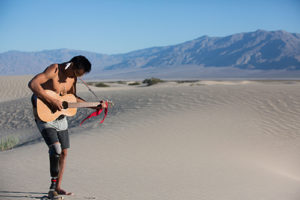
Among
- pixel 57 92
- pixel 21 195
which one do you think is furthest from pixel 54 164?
pixel 57 92

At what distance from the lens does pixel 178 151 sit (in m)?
7.64

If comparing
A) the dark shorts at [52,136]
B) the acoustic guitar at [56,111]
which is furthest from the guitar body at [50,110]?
the dark shorts at [52,136]

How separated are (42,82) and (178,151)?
409 centimetres

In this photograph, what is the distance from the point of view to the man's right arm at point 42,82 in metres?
4.08

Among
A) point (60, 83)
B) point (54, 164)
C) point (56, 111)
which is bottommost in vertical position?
point (54, 164)

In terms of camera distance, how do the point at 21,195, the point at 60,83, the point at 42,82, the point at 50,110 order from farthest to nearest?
the point at 21,195
the point at 60,83
the point at 50,110
the point at 42,82

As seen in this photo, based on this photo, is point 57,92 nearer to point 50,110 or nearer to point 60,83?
point 60,83

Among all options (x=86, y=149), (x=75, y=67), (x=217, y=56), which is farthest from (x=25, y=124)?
(x=217, y=56)

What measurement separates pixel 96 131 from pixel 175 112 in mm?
2794

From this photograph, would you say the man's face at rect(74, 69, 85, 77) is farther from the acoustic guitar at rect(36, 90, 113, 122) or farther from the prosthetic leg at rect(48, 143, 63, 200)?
the prosthetic leg at rect(48, 143, 63, 200)

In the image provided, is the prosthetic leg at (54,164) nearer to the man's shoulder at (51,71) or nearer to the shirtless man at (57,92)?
the shirtless man at (57,92)

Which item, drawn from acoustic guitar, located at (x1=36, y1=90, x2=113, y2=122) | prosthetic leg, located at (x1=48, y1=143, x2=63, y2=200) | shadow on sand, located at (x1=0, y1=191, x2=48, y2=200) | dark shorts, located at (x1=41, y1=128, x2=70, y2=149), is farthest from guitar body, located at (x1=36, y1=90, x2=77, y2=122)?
shadow on sand, located at (x1=0, y1=191, x2=48, y2=200)

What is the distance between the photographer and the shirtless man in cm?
416

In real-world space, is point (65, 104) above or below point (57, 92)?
below
